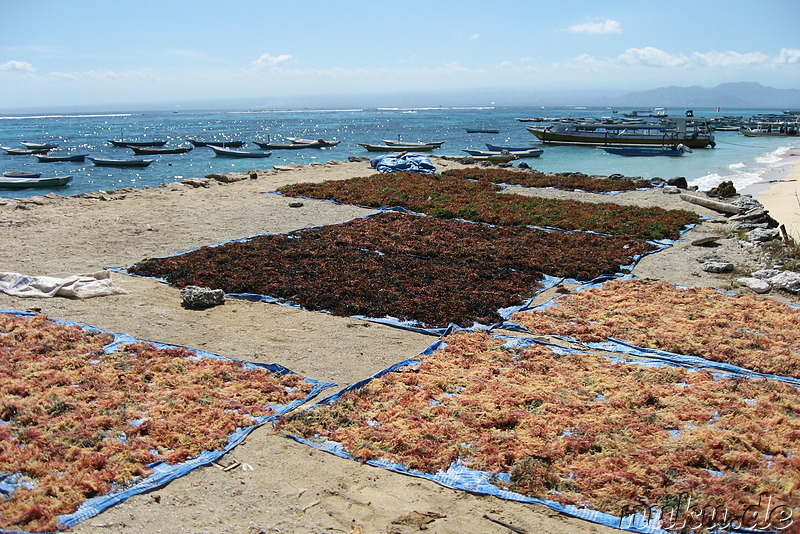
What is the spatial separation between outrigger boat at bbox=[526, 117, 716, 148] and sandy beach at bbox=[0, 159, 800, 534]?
30701 millimetres

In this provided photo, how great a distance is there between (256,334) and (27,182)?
2418 centimetres

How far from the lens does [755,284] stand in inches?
412

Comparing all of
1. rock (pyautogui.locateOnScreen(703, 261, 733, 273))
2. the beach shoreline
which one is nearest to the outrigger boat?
the beach shoreline

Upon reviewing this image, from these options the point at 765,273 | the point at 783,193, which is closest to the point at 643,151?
the point at 783,193

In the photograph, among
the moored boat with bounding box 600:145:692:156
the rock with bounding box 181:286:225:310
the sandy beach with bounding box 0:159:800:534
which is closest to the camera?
the sandy beach with bounding box 0:159:800:534

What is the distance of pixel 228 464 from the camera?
5.27 m

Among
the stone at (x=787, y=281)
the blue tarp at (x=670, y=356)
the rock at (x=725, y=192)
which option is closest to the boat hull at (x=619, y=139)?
the rock at (x=725, y=192)

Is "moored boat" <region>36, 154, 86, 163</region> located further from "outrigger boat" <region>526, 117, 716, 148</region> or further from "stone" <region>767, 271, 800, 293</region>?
"stone" <region>767, 271, 800, 293</region>

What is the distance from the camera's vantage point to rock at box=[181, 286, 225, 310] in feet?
30.8

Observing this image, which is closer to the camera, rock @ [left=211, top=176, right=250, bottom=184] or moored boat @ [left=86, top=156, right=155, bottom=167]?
rock @ [left=211, top=176, right=250, bottom=184]

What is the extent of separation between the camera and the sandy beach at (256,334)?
14.9 ft

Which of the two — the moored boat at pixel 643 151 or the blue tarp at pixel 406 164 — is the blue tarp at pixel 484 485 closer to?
the blue tarp at pixel 406 164

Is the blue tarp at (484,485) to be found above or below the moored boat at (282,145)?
below

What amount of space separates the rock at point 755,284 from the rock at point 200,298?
29.2 feet
